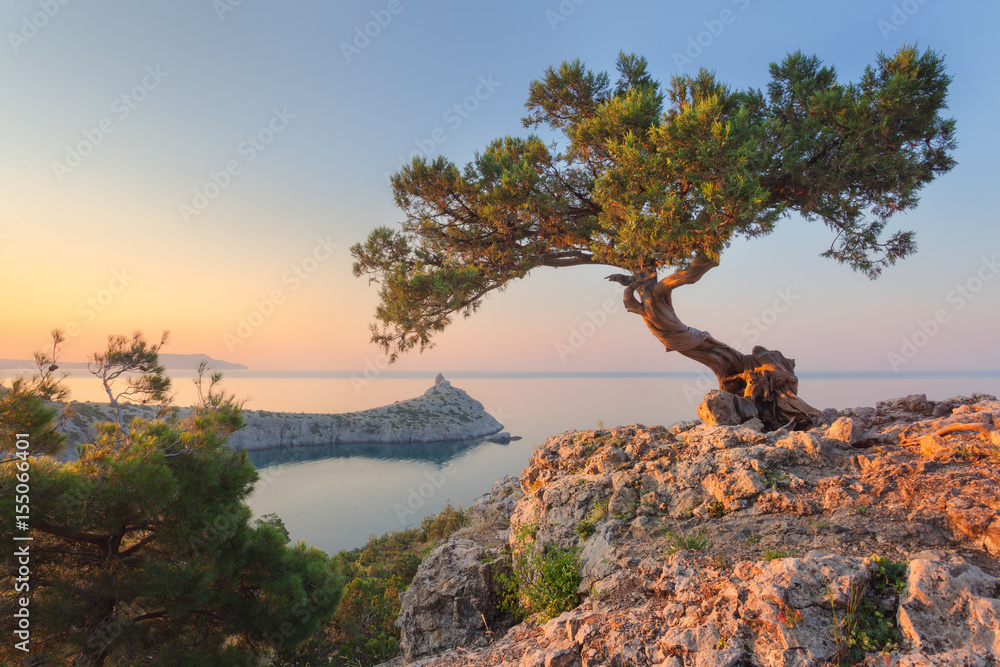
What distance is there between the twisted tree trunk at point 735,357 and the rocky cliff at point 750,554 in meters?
1.62

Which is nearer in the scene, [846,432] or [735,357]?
[846,432]

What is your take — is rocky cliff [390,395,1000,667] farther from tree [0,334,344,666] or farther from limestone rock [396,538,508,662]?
tree [0,334,344,666]

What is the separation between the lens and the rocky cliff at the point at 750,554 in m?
2.92

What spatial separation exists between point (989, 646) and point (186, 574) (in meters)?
7.73

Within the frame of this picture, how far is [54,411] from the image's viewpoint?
572 cm

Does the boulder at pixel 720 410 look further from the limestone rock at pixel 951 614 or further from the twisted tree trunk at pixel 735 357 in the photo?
the limestone rock at pixel 951 614

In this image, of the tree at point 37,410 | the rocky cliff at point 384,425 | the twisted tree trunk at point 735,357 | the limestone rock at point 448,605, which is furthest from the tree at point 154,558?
the rocky cliff at point 384,425

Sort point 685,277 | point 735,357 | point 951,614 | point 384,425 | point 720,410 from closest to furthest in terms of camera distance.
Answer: point 951,614
point 720,410
point 685,277
point 735,357
point 384,425

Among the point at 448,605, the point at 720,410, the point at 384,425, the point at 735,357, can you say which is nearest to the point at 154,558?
the point at 448,605

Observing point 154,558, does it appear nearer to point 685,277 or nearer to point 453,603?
point 453,603

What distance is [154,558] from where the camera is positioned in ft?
19.5

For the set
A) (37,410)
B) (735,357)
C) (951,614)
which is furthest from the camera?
(735,357)

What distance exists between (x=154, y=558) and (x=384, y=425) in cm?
3824

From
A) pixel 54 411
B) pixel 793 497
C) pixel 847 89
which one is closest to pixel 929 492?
pixel 793 497
